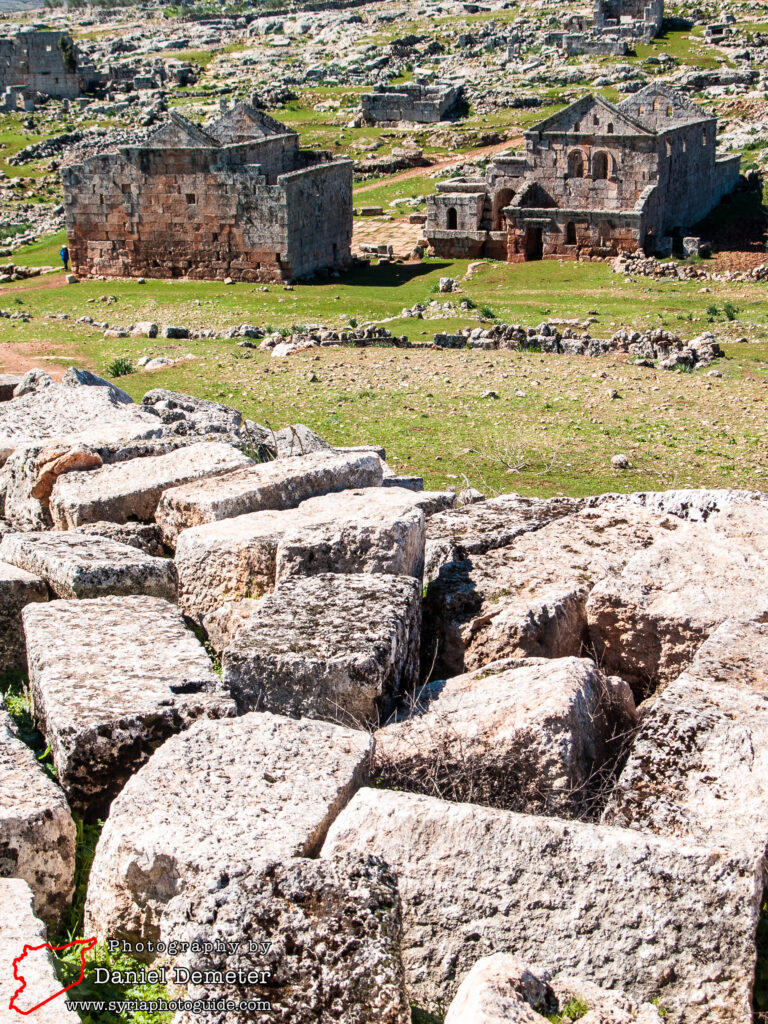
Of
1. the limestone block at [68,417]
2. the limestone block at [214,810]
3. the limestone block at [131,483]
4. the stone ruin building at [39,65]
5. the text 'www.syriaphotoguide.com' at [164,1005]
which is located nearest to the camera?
the text 'www.syriaphotoguide.com' at [164,1005]

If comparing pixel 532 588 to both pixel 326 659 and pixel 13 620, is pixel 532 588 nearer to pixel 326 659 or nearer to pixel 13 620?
pixel 326 659

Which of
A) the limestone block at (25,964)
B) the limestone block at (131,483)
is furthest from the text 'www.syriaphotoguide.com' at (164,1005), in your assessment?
the limestone block at (131,483)

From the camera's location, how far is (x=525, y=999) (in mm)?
3010

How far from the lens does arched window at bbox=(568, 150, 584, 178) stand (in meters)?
31.2

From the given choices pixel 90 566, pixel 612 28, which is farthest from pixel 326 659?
pixel 612 28

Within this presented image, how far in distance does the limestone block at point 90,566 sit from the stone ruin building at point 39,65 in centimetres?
6158

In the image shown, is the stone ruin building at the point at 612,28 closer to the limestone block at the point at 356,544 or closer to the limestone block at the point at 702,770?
the limestone block at the point at 356,544

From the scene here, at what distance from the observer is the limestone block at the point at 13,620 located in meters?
5.65

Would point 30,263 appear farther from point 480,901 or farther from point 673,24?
point 673,24

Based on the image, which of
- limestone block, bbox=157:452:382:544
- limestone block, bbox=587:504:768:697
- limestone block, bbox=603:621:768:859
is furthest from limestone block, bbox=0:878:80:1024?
limestone block, bbox=157:452:382:544

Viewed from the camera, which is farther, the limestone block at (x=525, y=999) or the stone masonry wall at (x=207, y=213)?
the stone masonry wall at (x=207, y=213)

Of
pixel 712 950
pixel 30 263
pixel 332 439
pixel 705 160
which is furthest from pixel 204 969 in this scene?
pixel 705 160

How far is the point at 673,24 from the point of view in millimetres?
58750

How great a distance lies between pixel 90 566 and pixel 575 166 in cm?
2803
